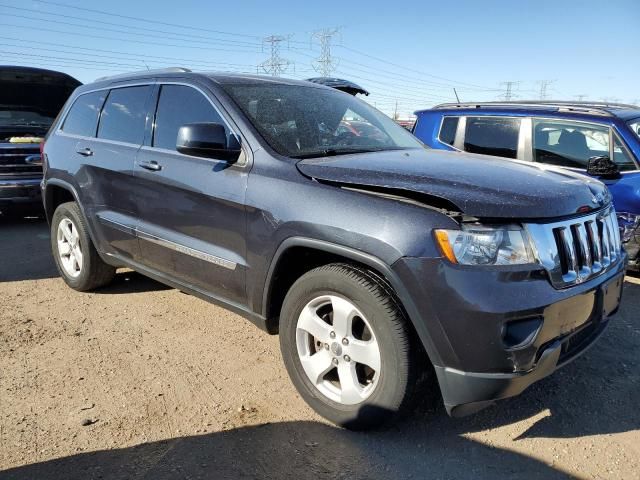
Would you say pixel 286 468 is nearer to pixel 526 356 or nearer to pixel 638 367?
pixel 526 356

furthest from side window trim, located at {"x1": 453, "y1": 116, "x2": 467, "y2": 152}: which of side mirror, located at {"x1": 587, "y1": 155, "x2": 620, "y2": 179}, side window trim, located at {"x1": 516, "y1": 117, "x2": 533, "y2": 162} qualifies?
side mirror, located at {"x1": 587, "y1": 155, "x2": 620, "y2": 179}

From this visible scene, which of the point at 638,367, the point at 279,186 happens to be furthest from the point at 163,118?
the point at 638,367

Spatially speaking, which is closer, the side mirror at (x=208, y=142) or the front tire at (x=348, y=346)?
the front tire at (x=348, y=346)

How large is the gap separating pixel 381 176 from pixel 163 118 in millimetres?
1896

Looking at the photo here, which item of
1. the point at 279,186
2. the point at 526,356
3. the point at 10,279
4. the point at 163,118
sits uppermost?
the point at 163,118

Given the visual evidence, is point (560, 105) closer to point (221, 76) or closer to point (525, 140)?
point (525, 140)

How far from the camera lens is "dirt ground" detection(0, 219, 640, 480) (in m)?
2.43

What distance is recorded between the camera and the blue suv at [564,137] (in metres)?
5.04

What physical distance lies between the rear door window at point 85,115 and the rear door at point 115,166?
0.07 metres

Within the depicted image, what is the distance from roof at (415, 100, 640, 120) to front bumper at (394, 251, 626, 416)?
370 cm

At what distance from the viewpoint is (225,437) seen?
2.66 meters

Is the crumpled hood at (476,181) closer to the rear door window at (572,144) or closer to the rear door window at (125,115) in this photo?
the rear door window at (125,115)

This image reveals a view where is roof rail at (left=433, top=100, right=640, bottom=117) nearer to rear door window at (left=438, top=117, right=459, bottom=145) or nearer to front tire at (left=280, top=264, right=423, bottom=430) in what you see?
rear door window at (left=438, top=117, right=459, bottom=145)

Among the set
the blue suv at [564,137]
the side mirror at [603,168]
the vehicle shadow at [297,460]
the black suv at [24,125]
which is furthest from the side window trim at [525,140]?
the black suv at [24,125]
